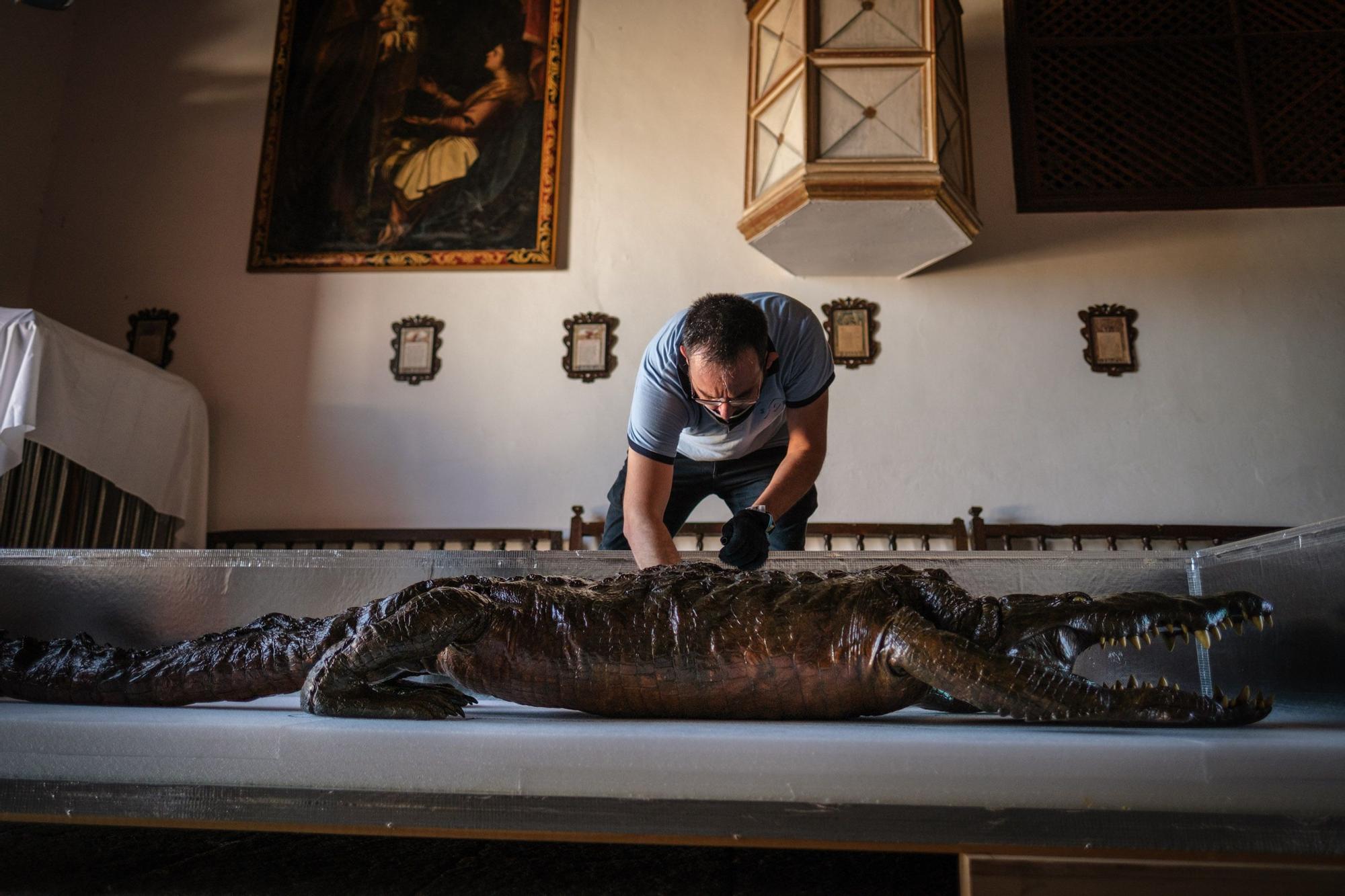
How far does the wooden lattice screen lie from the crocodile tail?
4485 mm

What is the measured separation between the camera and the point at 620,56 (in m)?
5.21

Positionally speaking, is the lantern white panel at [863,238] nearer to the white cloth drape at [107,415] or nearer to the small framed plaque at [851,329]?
the small framed plaque at [851,329]

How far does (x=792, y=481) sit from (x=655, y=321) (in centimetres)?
258

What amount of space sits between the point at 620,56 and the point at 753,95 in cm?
109

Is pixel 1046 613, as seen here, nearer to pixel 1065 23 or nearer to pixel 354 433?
pixel 354 433

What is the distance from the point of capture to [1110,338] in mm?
4633

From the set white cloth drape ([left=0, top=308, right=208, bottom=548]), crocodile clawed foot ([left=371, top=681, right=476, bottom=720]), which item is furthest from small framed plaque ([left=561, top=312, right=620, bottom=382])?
crocodile clawed foot ([left=371, top=681, right=476, bottom=720])

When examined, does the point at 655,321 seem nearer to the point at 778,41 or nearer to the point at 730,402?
the point at 778,41

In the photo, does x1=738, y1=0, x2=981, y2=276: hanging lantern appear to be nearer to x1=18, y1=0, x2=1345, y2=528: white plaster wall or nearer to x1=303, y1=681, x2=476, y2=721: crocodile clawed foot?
x1=18, y1=0, x2=1345, y2=528: white plaster wall

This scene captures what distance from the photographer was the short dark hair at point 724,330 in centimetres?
207

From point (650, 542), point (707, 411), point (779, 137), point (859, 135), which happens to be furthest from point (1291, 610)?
point (779, 137)

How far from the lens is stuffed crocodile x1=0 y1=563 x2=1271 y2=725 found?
1115mm

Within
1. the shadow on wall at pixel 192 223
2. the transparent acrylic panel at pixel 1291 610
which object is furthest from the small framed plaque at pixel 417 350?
the transparent acrylic panel at pixel 1291 610

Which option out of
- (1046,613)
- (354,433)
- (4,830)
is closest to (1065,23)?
(354,433)
